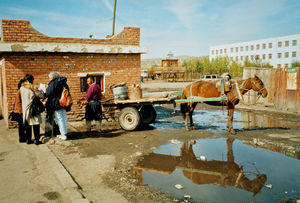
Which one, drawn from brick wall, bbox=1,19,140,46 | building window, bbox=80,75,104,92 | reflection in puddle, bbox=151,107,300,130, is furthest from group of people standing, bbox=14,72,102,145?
reflection in puddle, bbox=151,107,300,130

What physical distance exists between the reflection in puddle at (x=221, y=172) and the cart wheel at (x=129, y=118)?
1.94 metres

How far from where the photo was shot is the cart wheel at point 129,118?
8773mm

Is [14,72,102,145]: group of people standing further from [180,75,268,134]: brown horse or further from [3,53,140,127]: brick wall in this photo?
[180,75,268,134]: brown horse

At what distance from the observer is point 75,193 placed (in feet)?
13.5

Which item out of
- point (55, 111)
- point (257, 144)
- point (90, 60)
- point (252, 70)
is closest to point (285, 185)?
point (257, 144)

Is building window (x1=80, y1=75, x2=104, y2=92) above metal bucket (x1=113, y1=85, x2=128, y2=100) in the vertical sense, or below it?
above

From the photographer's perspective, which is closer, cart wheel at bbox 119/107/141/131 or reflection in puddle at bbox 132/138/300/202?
reflection in puddle at bbox 132/138/300/202

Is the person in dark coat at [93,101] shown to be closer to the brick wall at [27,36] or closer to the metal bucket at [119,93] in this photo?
the metal bucket at [119,93]

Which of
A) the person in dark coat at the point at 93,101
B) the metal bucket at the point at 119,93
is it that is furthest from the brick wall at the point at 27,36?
the metal bucket at the point at 119,93

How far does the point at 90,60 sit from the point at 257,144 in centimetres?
726

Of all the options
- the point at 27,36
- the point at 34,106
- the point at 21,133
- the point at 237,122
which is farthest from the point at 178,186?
the point at 27,36

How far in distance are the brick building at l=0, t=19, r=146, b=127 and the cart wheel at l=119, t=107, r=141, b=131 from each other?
2.37m

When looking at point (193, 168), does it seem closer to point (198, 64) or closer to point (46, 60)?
point (46, 60)

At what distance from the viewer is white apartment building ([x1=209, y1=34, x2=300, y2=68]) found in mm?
59250
